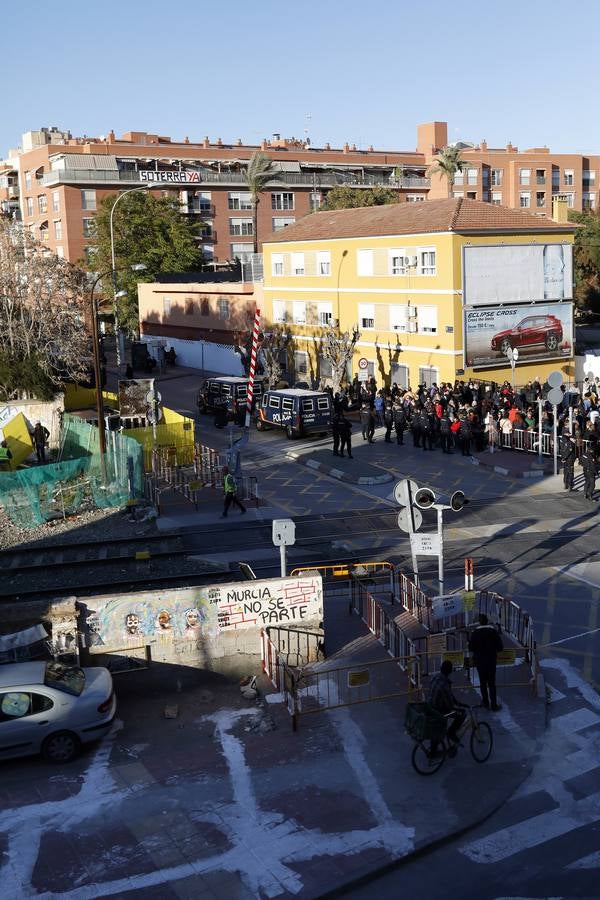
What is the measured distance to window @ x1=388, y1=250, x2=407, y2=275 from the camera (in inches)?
1608

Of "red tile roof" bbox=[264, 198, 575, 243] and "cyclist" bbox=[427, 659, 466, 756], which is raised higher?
"red tile roof" bbox=[264, 198, 575, 243]

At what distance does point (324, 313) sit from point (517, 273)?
35.9 ft

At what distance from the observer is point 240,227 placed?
8806cm

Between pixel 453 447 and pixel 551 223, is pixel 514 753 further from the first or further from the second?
pixel 551 223

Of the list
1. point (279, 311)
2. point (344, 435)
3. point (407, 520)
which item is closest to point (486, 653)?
point (407, 520)

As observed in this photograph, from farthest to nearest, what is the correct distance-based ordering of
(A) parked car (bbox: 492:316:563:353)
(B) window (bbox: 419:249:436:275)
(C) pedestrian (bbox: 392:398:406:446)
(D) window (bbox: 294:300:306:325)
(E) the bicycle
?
1. (D) window (bbox: 294:300:306:325)
2. (B) window (bbox: 419:249:436:275)
3. (A) parked car (bbox: 492:316:563:353)
4. (C) pedestrian (bbox: 392:398:406:446)
5. (E) the bicycle

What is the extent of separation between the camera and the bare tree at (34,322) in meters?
36.9

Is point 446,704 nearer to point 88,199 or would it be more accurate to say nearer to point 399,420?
point 399,420

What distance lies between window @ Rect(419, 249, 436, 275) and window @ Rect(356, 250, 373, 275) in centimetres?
390

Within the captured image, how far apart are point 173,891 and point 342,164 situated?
296ft

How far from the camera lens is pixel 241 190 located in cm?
8762

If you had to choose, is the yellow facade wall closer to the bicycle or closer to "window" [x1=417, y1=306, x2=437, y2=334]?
"window" [x1=417, y1=306, x2=437, y2=334]

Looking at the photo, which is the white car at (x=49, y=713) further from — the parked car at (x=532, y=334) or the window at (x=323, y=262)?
the window at (x=323, y=262)

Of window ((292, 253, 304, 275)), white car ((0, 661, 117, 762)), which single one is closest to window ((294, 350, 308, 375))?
window ((292, 253, 304, 275))
